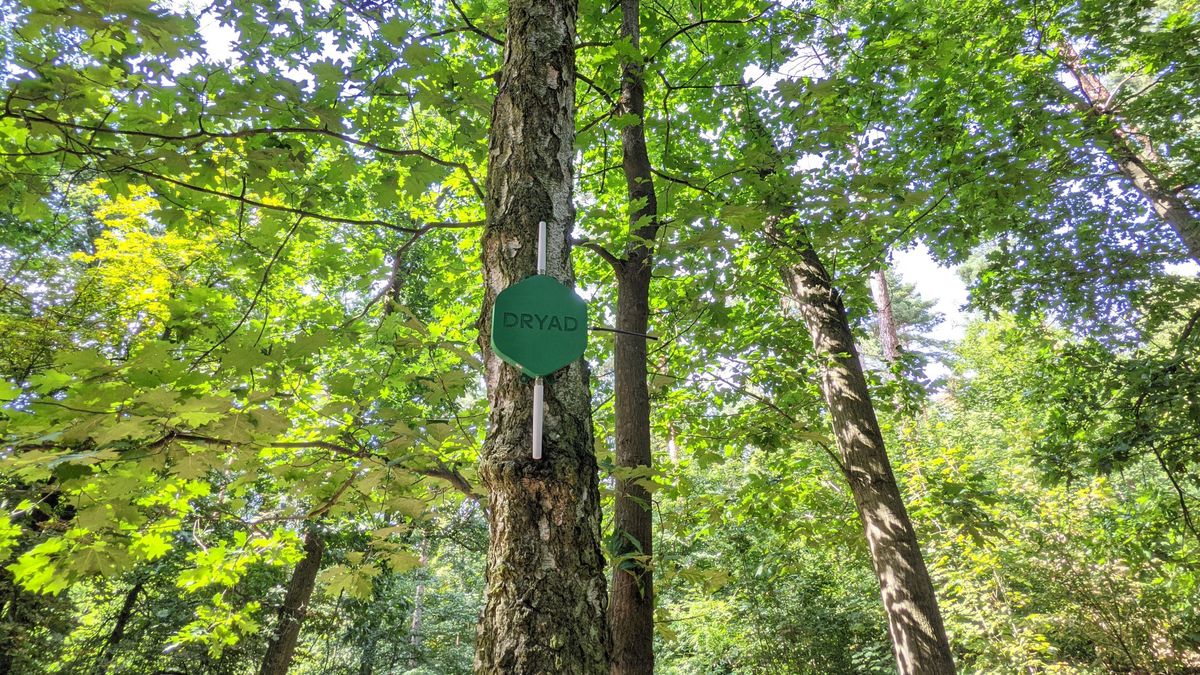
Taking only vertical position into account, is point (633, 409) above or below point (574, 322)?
above

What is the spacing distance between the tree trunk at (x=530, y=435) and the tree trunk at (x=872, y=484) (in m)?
2.24

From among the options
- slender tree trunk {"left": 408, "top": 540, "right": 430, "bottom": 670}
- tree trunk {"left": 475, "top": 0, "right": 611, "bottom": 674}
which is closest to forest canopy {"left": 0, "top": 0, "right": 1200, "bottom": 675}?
tree trunk {"left": 475, "top": 0, "right": 611, "bottom": 674}

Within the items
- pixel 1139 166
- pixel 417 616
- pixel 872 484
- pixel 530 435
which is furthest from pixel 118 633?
pixel 1139 166

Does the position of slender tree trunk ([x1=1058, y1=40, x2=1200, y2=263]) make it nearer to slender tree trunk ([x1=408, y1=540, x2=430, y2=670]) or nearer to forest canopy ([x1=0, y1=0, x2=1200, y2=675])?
forest canopy ([x1=0, y1=0, x2=1200, y2=675])

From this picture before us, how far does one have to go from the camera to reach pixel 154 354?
4.64 ft

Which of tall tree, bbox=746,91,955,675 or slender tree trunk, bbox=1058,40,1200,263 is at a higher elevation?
slender tree trunk, bbox=1058,40,1200,263

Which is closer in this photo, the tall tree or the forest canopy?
the forest canopy

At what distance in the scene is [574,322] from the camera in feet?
3.64

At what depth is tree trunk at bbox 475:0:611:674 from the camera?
0.92 m

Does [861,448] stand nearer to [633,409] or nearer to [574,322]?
[633,409]

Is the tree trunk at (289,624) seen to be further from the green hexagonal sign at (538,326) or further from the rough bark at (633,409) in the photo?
the green hexagonal sign at (538,326)

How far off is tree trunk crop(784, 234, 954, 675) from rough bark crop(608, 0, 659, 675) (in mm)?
1128

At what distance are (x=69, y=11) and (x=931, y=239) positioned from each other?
476cm

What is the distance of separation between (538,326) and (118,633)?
7701mm
